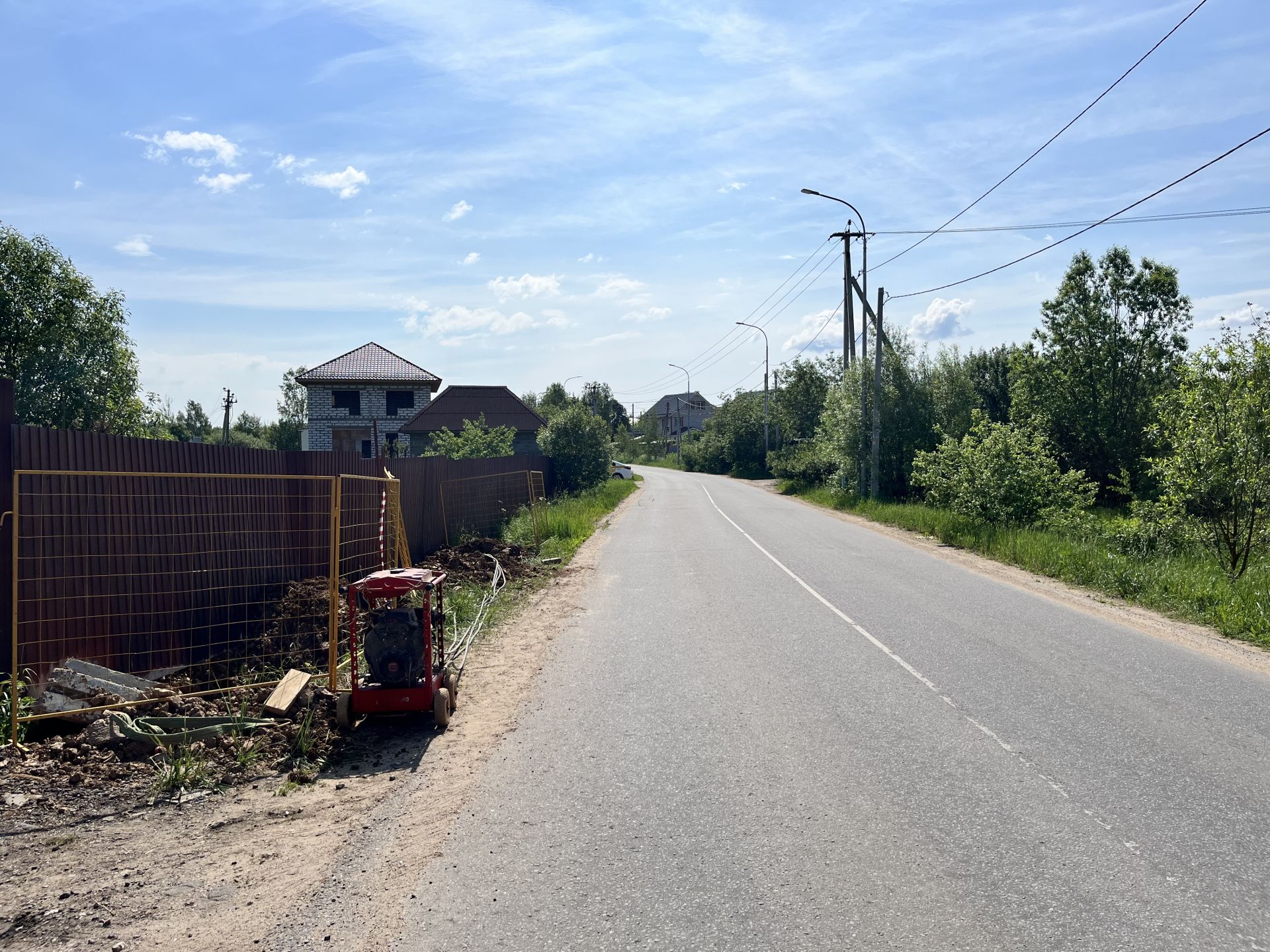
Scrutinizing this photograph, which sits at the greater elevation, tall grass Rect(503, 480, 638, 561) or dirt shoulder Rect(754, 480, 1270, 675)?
tall grass Rect(503, 480, 638, 561)

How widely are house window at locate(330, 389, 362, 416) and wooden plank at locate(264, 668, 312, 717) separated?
43612 mm

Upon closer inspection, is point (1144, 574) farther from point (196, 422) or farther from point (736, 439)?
point (196, 422)

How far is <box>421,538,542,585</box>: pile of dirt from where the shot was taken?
1412 centimetres

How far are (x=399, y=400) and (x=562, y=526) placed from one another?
1212 inches

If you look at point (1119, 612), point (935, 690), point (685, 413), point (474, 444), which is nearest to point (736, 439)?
point (474, 444)

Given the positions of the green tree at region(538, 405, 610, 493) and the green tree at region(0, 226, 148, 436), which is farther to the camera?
the green tree at region(538, 405, 610, 493)

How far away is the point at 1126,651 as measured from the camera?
8984mm

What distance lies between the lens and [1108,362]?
3844 cm

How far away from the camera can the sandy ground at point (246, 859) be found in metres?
3.70

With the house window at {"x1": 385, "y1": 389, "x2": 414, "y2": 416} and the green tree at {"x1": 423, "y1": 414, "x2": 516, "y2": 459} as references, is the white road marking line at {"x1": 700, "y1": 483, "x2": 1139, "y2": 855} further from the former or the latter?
the house window at {"x1": 385, "y1": 389, "x2": 414, "y2": 416}

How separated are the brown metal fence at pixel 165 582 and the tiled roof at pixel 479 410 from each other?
4105cm

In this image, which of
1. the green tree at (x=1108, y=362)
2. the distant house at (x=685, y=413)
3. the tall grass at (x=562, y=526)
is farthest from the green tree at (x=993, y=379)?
the distant house at (x=685, y=413)

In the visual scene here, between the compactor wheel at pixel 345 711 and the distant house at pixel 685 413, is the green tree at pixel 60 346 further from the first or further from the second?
the distant house at pixel 685 413

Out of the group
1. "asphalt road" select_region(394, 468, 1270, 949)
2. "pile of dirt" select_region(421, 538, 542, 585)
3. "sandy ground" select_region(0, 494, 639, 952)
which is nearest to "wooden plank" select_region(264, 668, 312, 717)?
"sandy ground" select_region(0, 494, 639, 952)
